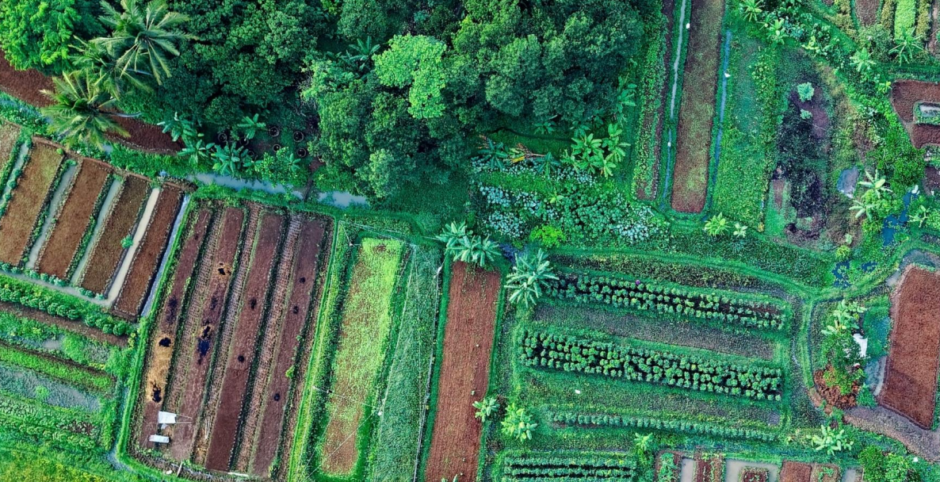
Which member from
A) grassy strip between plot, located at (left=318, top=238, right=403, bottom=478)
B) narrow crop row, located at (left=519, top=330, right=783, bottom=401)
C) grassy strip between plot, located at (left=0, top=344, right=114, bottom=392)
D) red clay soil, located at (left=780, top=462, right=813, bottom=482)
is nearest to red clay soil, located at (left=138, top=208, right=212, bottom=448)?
grassy strip between plot, located at (left=0, top=344, right=114, bottom=392)

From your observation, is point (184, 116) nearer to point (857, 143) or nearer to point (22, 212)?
point (22, 212)

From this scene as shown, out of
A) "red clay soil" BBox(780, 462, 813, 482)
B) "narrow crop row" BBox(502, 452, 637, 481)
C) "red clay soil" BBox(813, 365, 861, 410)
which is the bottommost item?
"narrow crop row" BBox(502, 452, 637, 481)

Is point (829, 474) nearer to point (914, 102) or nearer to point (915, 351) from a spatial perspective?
point (915, 351)

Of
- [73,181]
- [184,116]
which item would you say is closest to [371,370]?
[184,116]

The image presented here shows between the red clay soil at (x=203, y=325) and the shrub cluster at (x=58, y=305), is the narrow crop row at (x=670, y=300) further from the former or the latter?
the shrub cluster at (x=58, y=305)

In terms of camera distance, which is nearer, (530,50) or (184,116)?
(530,50)

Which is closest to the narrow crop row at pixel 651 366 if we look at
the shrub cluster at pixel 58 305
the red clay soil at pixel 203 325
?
the red clay soil at pixel 203 325

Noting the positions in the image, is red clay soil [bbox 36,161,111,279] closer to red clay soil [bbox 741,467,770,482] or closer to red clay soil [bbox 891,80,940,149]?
red clay soil [bbox 741,467,770,482]
